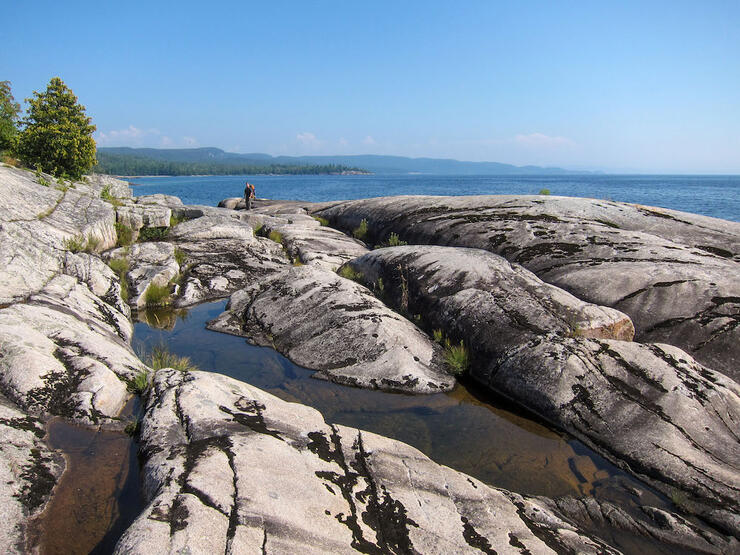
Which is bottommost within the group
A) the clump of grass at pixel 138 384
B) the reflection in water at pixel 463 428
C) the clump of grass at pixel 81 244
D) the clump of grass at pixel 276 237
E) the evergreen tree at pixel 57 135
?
the reflection in water at pixel 463 428

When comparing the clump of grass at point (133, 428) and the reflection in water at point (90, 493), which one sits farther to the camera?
the clump of grass at point (133, 428)

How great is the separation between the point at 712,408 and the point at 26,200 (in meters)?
20.4

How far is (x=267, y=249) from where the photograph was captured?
2038 cm

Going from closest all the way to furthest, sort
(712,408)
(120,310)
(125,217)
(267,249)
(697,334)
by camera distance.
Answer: (712,408)
(697,334)
(120,310)
(125,217)
(267,249)

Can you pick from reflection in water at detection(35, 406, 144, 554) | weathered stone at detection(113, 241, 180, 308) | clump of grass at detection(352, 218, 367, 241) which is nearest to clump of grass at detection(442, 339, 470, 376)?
reflection in water at detection(35, 406, 144, 554)

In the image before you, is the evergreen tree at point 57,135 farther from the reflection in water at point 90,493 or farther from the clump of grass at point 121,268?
the reflection in water at point 90,493

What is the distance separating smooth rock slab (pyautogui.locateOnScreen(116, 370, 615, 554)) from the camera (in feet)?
14.6

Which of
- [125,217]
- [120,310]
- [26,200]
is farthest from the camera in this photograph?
[125,217]

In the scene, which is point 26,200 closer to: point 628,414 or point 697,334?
point 628,414

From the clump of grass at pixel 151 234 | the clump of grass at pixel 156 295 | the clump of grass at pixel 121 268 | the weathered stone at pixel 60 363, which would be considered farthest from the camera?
the clump of grass at pixel 151 234

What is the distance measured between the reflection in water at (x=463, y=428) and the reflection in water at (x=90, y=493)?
11.7 ft

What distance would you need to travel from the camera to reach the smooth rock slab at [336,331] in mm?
10172

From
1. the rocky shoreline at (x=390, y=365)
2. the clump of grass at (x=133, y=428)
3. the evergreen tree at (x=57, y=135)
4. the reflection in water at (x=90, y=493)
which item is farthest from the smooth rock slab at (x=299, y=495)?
the evergreen tree at (x=57, y=135)

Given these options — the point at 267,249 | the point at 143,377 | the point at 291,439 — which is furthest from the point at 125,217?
the point at 291,439
